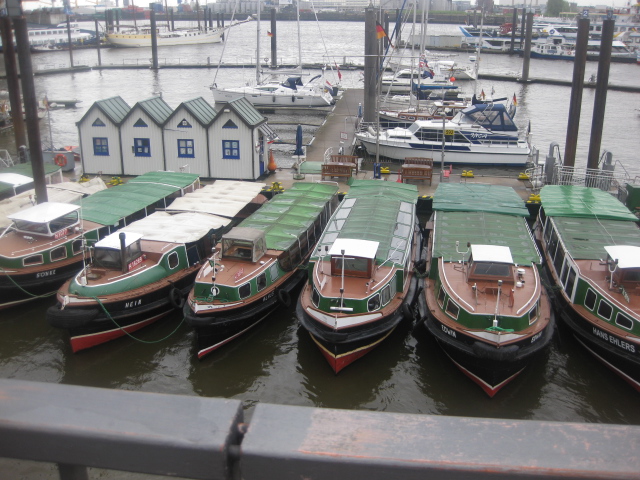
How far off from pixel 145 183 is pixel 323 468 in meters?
26.4

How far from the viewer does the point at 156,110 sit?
32812 mm

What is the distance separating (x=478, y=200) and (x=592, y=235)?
4.89 m

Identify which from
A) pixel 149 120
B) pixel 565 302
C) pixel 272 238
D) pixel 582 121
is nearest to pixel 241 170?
pixel 149 120

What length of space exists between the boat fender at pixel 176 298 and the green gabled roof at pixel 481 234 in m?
8.70

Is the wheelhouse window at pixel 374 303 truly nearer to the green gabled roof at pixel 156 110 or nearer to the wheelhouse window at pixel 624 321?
the wheelhouse window at pixel 624 321

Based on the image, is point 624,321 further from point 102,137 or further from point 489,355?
point 102,137

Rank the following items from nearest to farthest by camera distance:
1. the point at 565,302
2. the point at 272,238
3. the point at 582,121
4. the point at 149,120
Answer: the point at 565,302, the point at 272,238, the point at 149,120, the point at 582,121

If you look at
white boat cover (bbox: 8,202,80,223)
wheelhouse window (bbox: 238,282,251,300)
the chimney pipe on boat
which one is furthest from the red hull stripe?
white boat cover (bbox: 8,202,80,223)

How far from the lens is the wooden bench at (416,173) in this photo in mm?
31922

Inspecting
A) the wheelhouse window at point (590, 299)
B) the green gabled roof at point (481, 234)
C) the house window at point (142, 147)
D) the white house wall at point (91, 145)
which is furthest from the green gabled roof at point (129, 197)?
the wheelhouse window at point (590, 299)

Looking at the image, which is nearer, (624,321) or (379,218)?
(624,321)

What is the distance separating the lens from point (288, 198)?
2581cm

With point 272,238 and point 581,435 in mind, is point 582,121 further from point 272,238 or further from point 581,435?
point 581,435

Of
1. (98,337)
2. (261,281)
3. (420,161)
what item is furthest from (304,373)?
(420,161)
